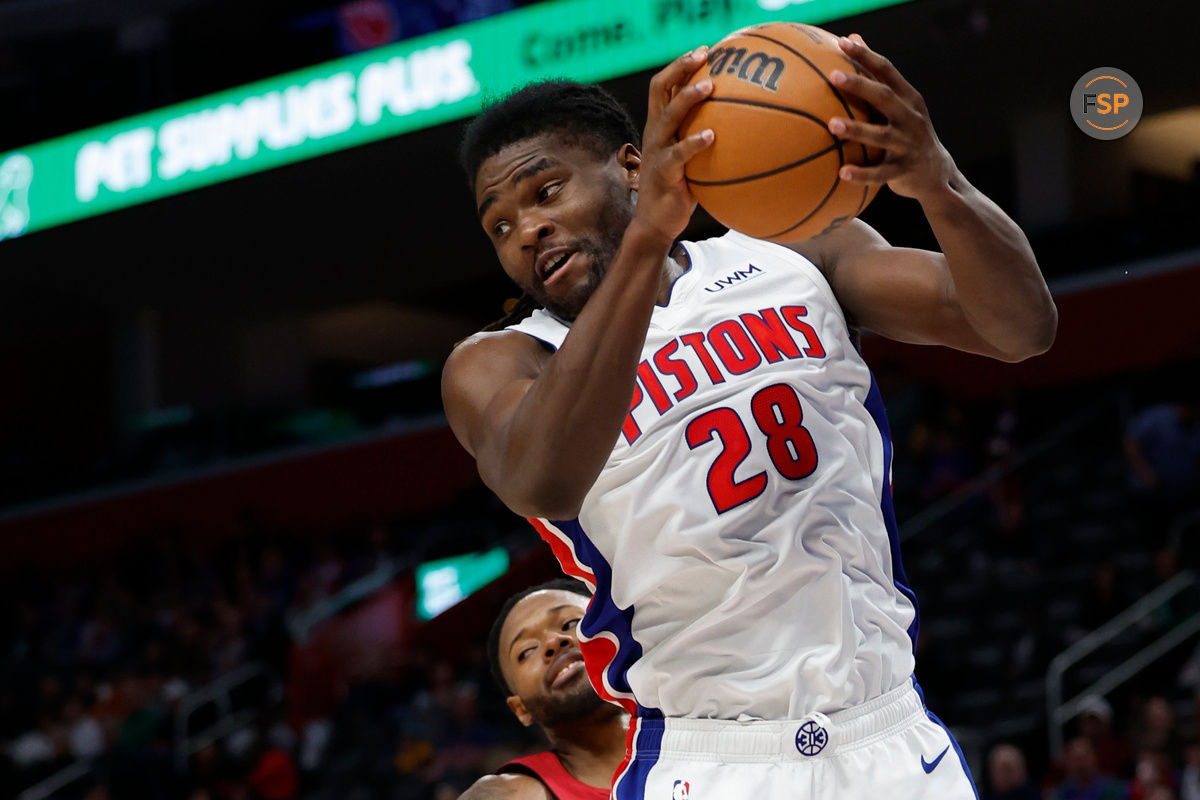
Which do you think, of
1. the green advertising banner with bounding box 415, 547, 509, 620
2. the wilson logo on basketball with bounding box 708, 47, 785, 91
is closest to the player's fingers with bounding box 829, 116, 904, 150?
the wilson logo on basketball with bounding box 708, 47, 785, 91

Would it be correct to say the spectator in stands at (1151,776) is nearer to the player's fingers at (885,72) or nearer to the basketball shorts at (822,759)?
the basketball shorts at (822,759)

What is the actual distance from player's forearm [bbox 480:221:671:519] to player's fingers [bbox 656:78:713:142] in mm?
141

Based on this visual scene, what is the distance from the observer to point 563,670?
3.71 metres

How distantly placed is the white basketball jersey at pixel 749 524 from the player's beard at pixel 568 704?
1086mm

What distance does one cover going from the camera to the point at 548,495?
A: 83.6 inches

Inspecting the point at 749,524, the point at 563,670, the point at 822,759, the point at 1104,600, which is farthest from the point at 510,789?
the point at 1104,600

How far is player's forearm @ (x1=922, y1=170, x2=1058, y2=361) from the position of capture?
2180mm

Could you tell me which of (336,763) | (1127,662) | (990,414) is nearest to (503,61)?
(990,414)

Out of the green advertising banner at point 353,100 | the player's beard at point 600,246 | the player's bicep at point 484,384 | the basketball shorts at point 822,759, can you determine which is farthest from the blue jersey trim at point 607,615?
the green advertising banner at point 353,100

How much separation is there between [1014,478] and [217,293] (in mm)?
10569

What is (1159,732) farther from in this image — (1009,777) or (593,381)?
(593,381)

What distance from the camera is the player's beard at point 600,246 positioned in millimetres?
2512

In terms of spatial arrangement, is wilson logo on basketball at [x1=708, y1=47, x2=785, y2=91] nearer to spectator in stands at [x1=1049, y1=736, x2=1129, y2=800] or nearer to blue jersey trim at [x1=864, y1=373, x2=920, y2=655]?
blue jersey trim at [x1=864, y1=373, x2=920, y2=655]

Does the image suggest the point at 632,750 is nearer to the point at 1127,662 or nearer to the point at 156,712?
the point at 1127,662
